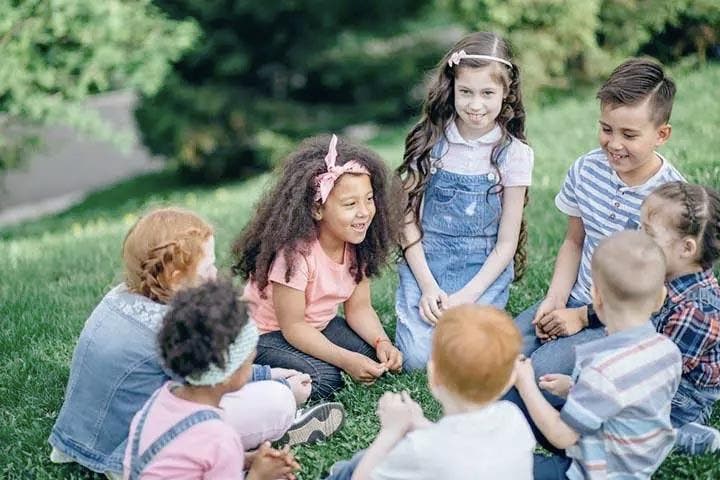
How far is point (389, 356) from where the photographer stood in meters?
4.15

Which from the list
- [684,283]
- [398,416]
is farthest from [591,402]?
[684,283]

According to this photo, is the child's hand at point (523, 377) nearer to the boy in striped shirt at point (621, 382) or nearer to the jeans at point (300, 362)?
the boy in striped shirt at point (621, 382)

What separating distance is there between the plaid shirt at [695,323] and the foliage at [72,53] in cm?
657

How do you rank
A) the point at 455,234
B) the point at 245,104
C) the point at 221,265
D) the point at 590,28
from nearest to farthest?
the point at 455,234, the point at 221,265, the point at 590,28, the point at 245,104

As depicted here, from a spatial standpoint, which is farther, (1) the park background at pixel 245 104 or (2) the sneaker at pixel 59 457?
(1) the park background at pixel 245 104

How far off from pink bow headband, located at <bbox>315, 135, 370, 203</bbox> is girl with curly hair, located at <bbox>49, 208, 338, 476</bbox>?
27.1 inches

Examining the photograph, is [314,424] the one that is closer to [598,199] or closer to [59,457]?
[59,457]

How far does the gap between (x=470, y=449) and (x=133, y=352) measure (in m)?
1.35

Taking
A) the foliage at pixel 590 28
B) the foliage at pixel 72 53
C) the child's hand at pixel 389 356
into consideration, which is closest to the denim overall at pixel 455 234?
the child's hand at pixel 389 356

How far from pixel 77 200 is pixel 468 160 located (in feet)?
35.9

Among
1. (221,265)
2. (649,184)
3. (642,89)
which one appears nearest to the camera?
(642,89)

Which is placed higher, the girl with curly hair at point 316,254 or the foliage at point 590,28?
the foliage at point 590,28

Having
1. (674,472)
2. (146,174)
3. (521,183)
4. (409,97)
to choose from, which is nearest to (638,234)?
(674,472)

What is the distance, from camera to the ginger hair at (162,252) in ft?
10.8
